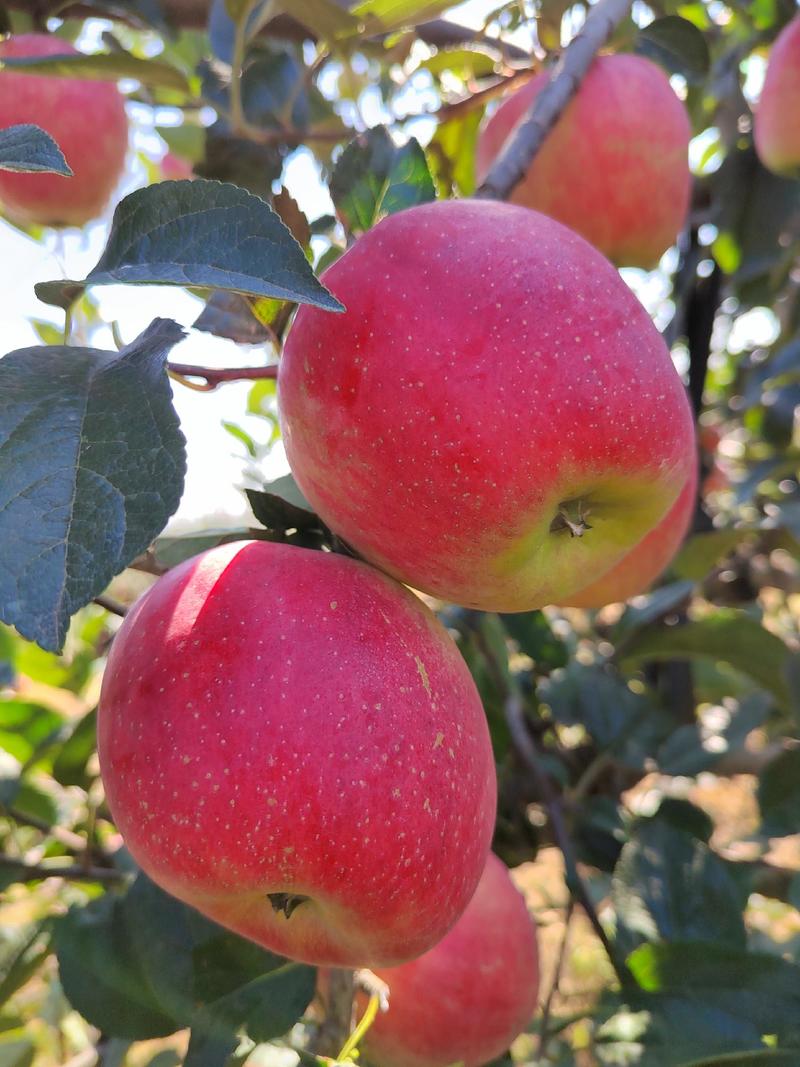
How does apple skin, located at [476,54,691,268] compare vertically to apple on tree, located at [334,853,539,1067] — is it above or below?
above

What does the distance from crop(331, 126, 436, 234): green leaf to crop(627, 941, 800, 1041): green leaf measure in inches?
22.7

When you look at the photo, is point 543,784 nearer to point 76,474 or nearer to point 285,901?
point 285,901

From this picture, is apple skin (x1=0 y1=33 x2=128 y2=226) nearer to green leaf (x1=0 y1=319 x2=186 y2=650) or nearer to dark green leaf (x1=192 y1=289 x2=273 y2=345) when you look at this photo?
dark green leaf (x1=192 y1=289 x2=273 y2=345)

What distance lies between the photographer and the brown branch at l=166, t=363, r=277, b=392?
0.56 m

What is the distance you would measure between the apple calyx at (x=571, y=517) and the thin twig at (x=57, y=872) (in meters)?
0.57

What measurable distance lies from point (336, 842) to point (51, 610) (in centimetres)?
19

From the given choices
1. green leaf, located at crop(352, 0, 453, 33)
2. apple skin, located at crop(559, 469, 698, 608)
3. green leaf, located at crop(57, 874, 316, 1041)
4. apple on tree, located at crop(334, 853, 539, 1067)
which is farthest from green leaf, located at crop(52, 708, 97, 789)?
green leaf, located at crop(352, 0, 453, 33)

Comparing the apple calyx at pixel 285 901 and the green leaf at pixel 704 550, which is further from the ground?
the apple calyx at pixel 285 901

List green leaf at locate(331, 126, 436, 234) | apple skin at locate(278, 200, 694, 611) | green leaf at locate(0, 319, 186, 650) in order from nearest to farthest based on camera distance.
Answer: green leaf at locate(0, 319, 186, 650) → apple skin at locate(278, 200, 694, 611) → green leaf at locate(331, 126, 436, 234)

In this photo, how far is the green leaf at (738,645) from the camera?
0.96 m

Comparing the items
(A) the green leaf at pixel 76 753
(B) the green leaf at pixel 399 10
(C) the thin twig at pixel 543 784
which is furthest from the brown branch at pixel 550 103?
(A) the green leaf at pixel 76 753

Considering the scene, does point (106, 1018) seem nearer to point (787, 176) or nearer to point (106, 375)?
point (106, 375)

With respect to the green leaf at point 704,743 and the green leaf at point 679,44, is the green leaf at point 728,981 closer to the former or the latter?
the green leaf at point 704,743

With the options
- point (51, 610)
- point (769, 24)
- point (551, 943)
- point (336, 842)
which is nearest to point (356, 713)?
point (336, 842)
